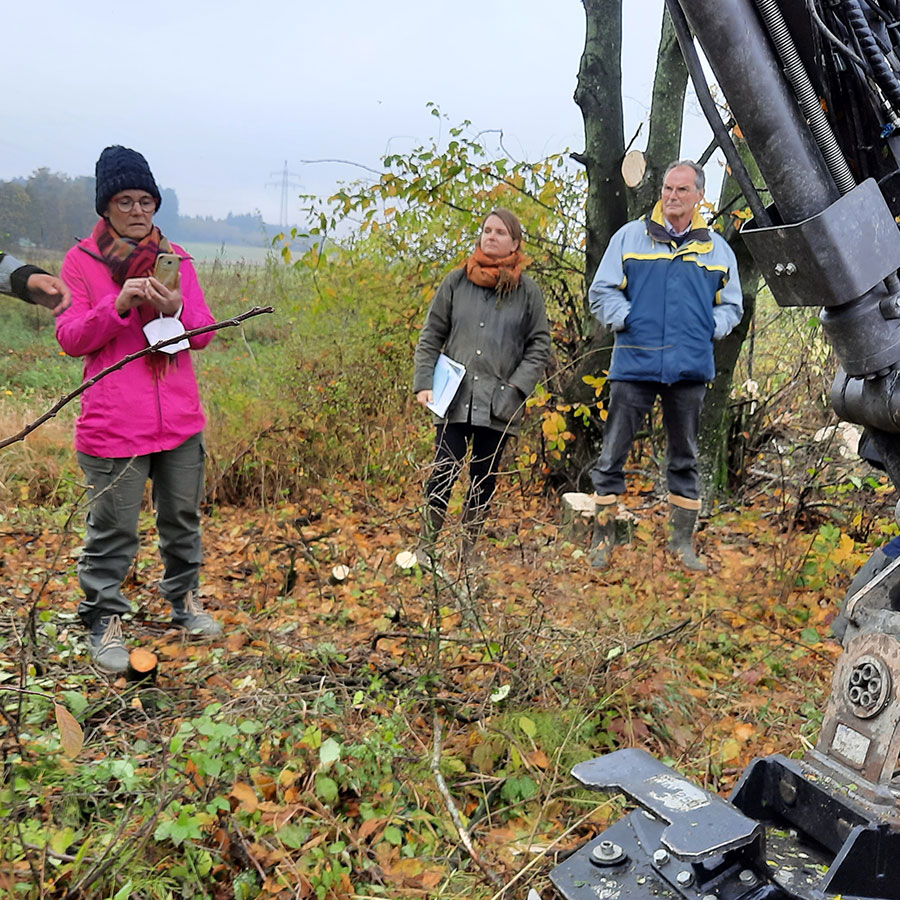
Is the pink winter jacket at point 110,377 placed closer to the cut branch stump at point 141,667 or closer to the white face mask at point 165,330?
the white face mask at point 165,330

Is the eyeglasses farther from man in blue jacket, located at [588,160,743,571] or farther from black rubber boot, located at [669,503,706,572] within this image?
black rubber boot, located at [669,503,706,572]

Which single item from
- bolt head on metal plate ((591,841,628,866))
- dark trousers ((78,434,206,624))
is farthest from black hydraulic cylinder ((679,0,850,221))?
dark trousers ((78,434,206,624))

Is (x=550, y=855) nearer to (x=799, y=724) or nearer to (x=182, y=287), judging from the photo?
(x=799, y=724)

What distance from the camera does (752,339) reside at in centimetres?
623

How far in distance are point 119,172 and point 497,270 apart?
6.49ft

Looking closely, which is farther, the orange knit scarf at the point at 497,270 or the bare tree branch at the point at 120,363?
the orange knit scarf at the point at 497,270

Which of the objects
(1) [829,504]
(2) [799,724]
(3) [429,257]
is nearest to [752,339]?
(1) [829,504]

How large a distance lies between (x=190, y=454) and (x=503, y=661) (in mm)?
1590

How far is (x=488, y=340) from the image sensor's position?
434 centimetres

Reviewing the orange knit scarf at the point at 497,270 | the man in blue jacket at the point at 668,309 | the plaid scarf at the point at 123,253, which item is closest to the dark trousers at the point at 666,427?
the man in blue jacket at the point at 668,309

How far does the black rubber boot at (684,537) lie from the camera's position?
4543mm

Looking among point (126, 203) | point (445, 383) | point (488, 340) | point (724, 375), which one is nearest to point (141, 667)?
point (126, 203)

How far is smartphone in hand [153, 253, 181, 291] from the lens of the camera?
3102 millimetres

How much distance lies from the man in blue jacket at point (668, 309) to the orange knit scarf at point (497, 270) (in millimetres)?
437
